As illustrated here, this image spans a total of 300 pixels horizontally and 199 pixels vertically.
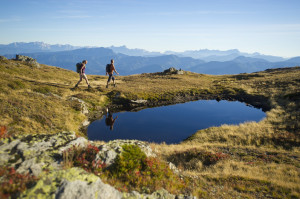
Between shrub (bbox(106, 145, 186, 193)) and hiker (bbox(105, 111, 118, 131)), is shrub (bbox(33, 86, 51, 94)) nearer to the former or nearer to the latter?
hiker (bbox(105, 111, 118, 131))

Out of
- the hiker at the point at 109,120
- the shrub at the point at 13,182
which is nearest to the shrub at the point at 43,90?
the hiker at the point at 109,120

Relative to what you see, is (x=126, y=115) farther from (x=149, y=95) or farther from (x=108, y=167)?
(x=108, y=167)

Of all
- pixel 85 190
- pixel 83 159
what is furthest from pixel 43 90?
pixel 85 190

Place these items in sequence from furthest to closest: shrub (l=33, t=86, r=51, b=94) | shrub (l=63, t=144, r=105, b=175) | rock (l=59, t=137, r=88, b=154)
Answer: shrub (l=33, t=86, r=51, b=94) < rock (l=59, t=137, r=88, b=154) < shrub (l=63, t=144, r=105, b=175)

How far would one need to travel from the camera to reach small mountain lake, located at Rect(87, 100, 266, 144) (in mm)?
21453

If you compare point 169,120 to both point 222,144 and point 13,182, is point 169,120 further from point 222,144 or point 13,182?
point 13,182

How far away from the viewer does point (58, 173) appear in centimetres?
567

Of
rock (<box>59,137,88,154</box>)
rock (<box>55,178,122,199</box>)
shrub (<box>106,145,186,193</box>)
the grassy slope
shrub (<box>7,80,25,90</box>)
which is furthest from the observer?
shrub (<box>7,80,25,90</box>)

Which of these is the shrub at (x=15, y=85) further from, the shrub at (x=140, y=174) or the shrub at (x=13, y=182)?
the shrub at (x=140, y=174)

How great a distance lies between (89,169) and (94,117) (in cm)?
1914

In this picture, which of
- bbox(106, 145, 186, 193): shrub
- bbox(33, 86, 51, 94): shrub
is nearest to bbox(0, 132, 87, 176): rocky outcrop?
bbox(106, 145, 186, 193): shrub

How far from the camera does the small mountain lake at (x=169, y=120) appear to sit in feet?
70.4

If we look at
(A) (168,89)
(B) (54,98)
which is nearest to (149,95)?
(A) (168,89)

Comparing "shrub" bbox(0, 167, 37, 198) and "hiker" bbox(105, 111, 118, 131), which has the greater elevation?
"shrub" bbox(0, 167, 37, 198)
